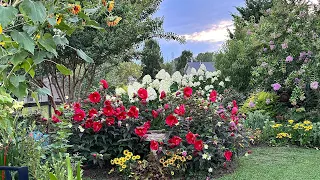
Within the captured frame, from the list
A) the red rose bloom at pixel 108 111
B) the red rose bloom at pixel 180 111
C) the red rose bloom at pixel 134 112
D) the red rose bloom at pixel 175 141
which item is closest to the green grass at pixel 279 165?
the red rose bloom at pixel 175 141

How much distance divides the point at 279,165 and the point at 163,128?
1.42m

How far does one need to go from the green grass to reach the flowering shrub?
0.82ft

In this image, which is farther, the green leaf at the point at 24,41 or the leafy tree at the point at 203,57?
the leafy tree at the point at 203,57

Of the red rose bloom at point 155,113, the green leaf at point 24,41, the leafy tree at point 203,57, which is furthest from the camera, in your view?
the leafy tree at point 203,57

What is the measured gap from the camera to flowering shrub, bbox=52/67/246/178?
342 cm

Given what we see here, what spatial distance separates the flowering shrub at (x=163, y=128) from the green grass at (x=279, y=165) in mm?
251

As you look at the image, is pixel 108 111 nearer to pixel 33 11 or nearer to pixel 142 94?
pixel 142 94

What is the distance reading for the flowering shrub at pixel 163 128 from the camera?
3418 mm

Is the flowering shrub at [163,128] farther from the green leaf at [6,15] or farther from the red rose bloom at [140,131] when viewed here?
the green leaf at [6,15]

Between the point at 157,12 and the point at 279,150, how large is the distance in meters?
5.76

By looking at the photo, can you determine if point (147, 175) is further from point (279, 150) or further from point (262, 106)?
point (262, 106)

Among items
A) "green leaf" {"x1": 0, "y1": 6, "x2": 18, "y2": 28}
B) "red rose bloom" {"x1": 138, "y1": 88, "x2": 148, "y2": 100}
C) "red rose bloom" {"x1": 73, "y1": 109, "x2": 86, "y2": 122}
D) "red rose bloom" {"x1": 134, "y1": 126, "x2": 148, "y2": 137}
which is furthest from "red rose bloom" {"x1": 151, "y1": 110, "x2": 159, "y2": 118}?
"green leaf" {"x1": 0, "y1": 6, "x2": 18, "y2": 28}

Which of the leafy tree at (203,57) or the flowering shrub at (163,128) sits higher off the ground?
the leafy tree at (203,57)

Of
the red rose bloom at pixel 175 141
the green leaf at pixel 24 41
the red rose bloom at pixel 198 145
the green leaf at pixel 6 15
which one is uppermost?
the green leaf at pixel 6 15
